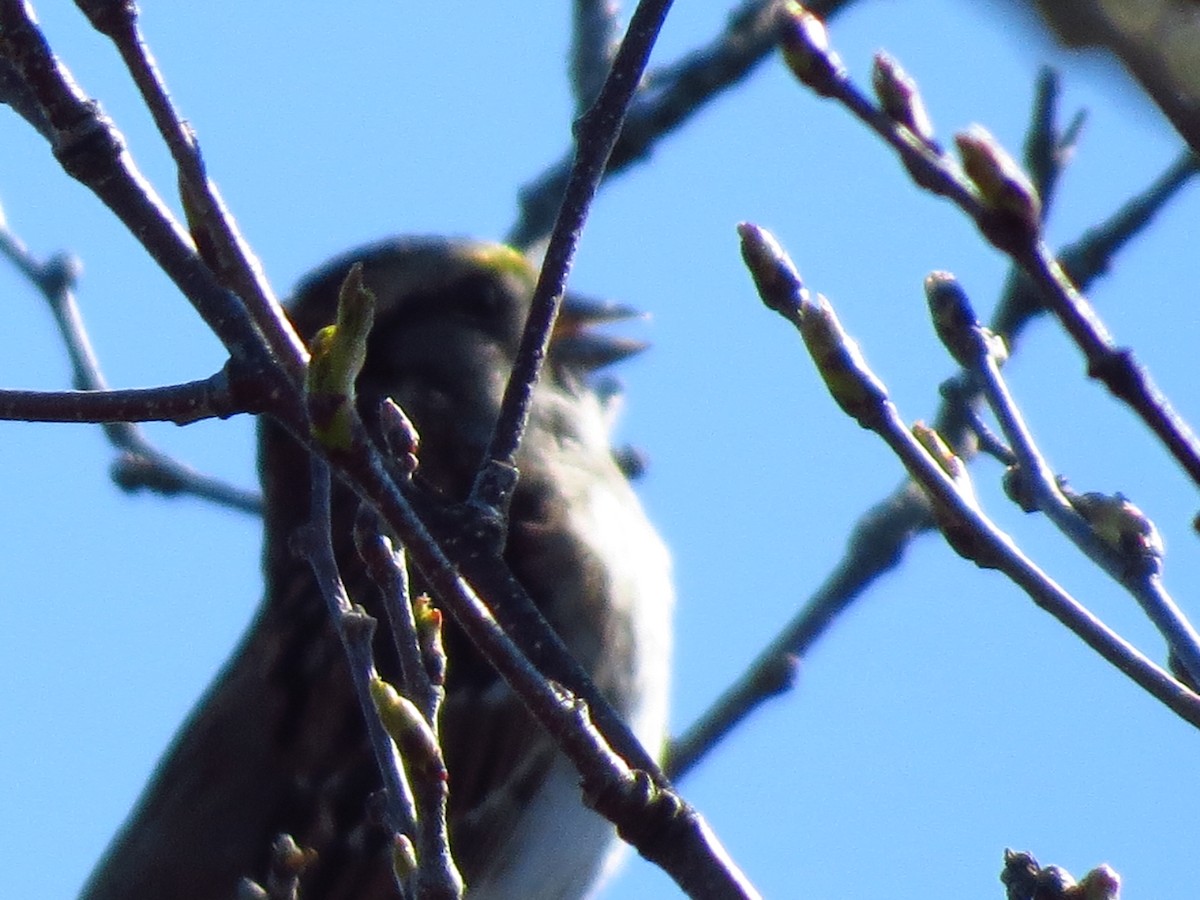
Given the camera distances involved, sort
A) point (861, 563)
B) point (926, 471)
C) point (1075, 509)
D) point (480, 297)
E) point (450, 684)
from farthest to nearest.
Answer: point (480, 297)
point (450, 684)
point (861, 563)
point (1075, 509)
point (926, 471)

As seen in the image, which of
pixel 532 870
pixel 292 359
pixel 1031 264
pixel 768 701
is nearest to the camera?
pixel 1031 264

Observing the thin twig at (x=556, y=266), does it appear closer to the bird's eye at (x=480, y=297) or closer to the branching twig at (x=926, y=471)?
the branching twig at (x=926, y=471)

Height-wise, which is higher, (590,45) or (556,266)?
(590,45)

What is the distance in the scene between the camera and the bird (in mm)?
4113

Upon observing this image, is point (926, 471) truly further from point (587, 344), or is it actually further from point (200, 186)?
point (587, 344)

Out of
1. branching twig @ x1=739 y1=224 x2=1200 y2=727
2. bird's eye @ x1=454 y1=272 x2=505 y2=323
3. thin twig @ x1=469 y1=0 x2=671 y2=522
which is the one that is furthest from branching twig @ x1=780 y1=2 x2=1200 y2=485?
bird's eye @ x1=454 y1=272 x2=505 y2=323

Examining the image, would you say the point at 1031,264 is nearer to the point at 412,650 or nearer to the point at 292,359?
the point at 292,359

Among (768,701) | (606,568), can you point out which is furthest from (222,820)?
(768,701)

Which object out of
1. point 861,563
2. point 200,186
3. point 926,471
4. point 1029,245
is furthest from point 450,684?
Answer: point 1029,245

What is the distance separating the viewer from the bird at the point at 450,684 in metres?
4.11

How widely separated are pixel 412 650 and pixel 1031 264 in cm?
92

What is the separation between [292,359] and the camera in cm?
172

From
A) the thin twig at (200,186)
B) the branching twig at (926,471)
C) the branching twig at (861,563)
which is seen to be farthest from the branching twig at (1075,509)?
the branching twig at (861,563)

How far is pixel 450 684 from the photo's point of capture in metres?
4.36
